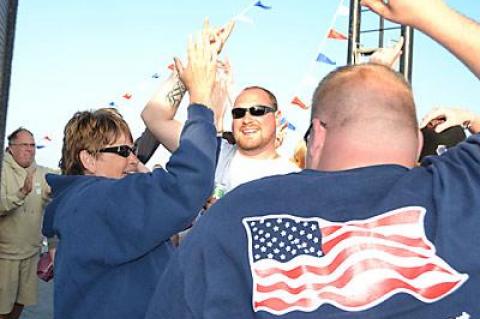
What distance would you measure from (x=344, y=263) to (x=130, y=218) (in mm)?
834

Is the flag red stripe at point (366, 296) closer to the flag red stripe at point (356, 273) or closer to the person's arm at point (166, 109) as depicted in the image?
the flag red stripe at point (356, 273)

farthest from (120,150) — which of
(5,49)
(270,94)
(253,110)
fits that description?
(5,49)

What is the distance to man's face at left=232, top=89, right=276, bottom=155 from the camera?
13.1 feet

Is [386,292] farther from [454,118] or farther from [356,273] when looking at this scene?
[454,118]

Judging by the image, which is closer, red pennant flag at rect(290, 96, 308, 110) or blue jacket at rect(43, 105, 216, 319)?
blue jacket at rect(43, 105, 216, 319)

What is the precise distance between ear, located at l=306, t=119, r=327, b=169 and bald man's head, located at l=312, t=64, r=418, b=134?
0.07ft

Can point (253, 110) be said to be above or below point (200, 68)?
below

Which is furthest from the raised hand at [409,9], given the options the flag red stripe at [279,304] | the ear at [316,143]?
the flag red stripe at [279,304]

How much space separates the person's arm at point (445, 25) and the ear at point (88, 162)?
1.41m

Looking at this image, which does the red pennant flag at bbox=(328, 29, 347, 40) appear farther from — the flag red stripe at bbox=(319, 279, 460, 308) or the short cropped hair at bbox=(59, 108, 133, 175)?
the flag red stripe at bbox=(319, 279, 460, 308)

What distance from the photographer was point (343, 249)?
1463mm

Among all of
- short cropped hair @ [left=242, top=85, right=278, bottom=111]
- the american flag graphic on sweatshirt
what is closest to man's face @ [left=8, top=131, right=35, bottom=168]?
short cropped hair @ [left=242, top=85, right=278, bottom=111]

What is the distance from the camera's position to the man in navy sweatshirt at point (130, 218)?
6.75 ft

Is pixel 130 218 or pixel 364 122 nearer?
pixel 364 122
